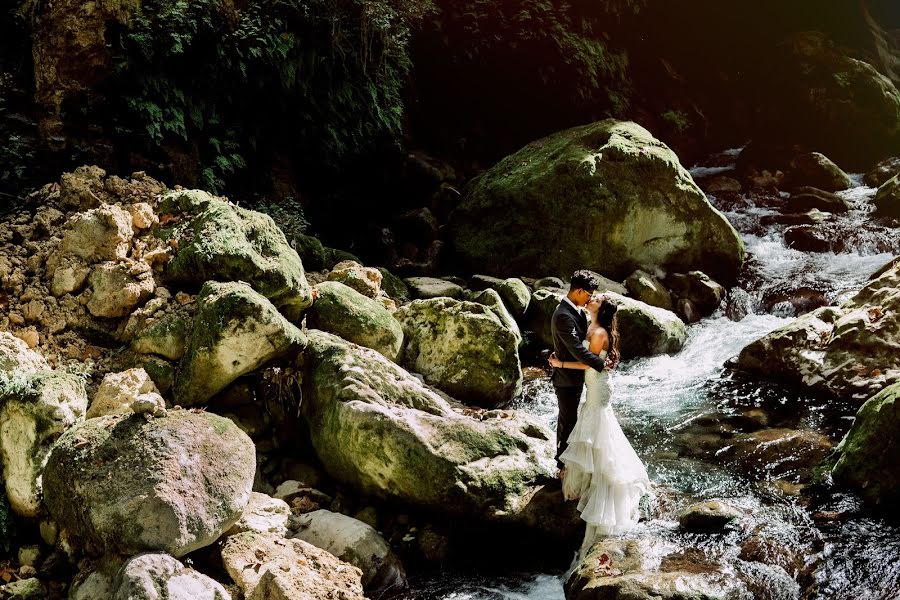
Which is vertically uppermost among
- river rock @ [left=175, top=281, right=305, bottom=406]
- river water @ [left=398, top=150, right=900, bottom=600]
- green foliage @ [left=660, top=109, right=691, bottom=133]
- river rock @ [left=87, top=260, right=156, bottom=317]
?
green foliage @ [left=660, top=109, right=691, bottom=133]

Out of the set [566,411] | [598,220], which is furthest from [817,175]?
[566,411]

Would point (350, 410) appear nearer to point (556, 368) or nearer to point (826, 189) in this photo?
point (556, 368)

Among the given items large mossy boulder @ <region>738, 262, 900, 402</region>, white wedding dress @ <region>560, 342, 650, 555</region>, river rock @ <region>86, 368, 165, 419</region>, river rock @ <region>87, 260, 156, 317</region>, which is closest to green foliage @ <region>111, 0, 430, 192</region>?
river rock @ <region>87, 260, 156, 317</region>

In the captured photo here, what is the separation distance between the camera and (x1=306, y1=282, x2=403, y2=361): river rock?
6754 millimetres

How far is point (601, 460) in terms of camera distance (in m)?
4.79

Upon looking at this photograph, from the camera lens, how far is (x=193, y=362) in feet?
17.6

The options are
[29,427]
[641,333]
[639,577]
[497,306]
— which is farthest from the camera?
[641,333]

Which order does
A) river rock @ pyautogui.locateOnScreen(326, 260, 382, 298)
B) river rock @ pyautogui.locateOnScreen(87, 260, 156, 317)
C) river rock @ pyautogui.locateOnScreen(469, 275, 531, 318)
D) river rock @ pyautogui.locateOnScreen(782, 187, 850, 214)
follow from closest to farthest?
river rock @ pyautogui.locateOnScreen(87, 260, 156, 317)
river rock @ pyautogui.locateOnScreen(326, 260, 382, 298)
river rock @ pyautogui.locateOnScreen(469, 275, 531, 318)
river rock @ pyautogui.locateOnScreen(782, 187, 850, 214)

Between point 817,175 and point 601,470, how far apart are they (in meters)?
16.2

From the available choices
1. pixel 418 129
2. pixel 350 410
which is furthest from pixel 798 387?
pixel 418 129

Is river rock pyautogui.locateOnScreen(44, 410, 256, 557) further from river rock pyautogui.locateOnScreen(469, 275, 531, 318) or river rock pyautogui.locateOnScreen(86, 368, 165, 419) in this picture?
river rock pyautogui.locateOnScreen(469, 275, 531, 318)

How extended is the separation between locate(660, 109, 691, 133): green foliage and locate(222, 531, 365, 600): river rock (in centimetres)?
1995

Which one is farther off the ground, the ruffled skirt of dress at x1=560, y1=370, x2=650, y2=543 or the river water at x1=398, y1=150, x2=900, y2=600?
the ruffled skirt of dress at x1=560, y1=370, x2=650, y2=543

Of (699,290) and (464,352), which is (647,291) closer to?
(699,290)
